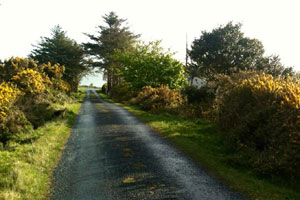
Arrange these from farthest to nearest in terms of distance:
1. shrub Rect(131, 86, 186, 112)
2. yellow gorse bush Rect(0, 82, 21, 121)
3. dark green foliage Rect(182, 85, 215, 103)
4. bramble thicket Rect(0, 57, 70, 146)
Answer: dark green foliage Rect(182, 85, 215, 103)
shrub Rect(131, 86, 186, 112)
yellow gorse bush Rect(0, 82, 21, 121)
bramble thicket Rect(0, 57, 70, 146)

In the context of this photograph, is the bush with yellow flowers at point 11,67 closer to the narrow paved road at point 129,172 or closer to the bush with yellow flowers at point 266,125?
the narrow paved road at point 129,172

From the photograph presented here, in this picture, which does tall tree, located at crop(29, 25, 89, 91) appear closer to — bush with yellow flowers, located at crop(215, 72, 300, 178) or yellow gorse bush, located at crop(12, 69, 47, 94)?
yellow gorse bush, located at crop(12, 69, 47, 94)

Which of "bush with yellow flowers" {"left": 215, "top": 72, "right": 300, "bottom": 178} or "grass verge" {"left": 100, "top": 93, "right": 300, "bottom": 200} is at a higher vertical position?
"bush with yellow flowers" {"left": 215, "top": 72, "right": 300, "bottom": 178}

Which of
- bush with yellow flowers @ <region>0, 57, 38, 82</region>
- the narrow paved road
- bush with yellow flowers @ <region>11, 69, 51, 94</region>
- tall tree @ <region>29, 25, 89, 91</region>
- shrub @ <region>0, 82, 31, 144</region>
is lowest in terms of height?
the narrow paved road

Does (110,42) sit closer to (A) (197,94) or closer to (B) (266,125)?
(A) (197,94)

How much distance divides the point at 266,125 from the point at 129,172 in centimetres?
522

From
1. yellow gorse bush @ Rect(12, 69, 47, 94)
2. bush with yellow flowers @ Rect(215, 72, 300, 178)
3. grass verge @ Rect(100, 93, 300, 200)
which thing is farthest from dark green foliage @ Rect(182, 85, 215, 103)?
yellow gorse bush @ Rect(12, 69, 47, 94)

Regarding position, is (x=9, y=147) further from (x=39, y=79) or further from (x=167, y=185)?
(x=39, y=79)

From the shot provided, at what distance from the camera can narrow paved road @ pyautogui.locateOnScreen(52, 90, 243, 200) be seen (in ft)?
19.3

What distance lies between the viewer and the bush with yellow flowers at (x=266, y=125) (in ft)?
23.5

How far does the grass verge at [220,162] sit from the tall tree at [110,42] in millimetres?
31260

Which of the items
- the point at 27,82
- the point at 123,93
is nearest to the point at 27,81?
the point at 27,82

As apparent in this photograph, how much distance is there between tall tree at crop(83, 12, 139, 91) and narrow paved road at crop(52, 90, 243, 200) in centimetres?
3292

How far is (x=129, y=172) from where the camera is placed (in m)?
7.21
